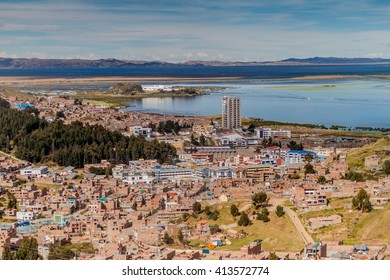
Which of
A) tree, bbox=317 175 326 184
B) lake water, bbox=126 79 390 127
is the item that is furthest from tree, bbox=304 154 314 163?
tree, bbox=317 175 326 184

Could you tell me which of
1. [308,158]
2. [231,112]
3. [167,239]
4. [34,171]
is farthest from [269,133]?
[167,239]

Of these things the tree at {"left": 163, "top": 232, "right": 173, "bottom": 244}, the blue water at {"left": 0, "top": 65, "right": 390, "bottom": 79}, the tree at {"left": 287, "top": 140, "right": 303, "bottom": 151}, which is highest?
the blue water at {"left": 0, "top": 65, "right": 390, "bottom": 79}

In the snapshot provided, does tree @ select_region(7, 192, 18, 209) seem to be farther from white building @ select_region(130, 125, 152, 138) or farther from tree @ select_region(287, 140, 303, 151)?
white building @ select_region(130, 125, 152, 138)

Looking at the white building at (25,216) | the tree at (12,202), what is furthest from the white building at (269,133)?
the white building at (25,216)

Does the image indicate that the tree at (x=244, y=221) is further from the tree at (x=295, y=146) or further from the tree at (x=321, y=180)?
the tree at (x=295, y=146)

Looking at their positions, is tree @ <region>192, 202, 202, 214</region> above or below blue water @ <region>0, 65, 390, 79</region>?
below

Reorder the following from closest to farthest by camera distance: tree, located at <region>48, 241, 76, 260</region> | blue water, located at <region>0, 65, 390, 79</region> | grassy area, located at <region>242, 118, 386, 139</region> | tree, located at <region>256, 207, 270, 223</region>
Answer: tree, located at <region>48, 241, 76, 260</region>
tree, located at <region>256, 207, 270, 223</region>
blue water, located at <region>0, 65, 390, 79</region>
grassy area, located at <region>242, 118, 386, 139</region>
